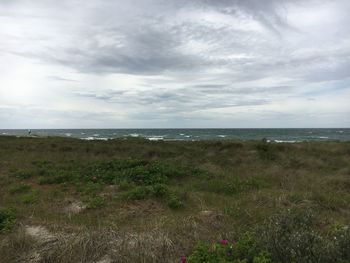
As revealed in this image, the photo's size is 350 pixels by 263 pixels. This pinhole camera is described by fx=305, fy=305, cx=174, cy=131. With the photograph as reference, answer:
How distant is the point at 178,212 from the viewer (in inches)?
296

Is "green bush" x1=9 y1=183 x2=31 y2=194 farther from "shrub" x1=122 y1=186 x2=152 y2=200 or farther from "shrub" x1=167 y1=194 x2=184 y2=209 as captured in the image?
"shrub" x1=167 y1=194 x2=184 y2=209

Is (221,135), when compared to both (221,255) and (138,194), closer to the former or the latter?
(138,194)

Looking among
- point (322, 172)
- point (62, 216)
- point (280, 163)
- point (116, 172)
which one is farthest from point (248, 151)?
point (62, 216)

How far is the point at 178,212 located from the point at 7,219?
3.72 m

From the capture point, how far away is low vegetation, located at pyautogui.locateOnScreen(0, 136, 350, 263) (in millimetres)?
4078

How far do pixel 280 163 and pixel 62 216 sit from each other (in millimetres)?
10958

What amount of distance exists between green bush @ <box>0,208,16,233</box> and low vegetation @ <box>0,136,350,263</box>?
29 millimetres

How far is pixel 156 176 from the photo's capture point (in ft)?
35.4

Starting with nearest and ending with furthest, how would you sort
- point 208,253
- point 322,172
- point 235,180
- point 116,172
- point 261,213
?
1. point 208,253
2. point 261,213
3. point 235,180
4. point 116,172
5. point 322,172

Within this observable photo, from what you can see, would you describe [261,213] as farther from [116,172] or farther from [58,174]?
[58,174]

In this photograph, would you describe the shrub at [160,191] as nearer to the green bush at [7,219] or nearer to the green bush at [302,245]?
the green bush at [7,219]

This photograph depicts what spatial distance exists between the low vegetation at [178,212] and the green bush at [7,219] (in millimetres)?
29

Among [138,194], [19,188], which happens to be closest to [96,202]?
[138,194]

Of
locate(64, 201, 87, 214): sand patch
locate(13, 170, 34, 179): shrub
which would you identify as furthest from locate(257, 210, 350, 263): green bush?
locate(13, 170, 34, 179): shrub
